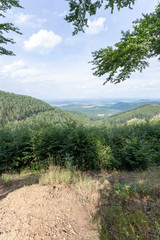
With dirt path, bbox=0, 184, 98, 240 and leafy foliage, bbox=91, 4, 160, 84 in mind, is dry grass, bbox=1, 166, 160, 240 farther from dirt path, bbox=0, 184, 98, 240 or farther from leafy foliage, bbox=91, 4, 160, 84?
leafy foliage, bbox=91, 4, 160, 84

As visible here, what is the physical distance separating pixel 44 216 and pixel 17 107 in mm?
154944

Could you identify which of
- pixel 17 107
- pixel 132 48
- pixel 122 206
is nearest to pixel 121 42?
pixel 132 48

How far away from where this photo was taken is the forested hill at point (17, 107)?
121938mm

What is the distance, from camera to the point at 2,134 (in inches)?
270

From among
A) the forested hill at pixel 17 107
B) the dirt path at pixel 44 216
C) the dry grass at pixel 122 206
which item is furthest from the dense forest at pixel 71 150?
the forested hill at pixel 17 107

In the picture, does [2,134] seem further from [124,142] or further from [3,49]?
[124,142]

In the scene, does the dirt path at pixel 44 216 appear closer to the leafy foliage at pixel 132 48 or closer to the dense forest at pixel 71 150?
the dense forest at pixel 71 150

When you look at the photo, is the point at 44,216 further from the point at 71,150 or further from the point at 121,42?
the point at 121,42

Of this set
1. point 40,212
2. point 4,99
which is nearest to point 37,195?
point 40,212

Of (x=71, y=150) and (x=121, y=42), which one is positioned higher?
(x=121, y=42)

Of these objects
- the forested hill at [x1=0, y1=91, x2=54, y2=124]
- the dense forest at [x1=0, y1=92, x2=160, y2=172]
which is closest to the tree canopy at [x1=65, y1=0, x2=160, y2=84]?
the dense forest at [x1=0, y1=92, x2=160, y2=172]

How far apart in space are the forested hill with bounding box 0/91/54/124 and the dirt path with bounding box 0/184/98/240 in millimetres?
124516

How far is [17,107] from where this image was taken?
137000 mm

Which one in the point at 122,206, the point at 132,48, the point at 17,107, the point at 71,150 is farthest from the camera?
the point at 17,107
